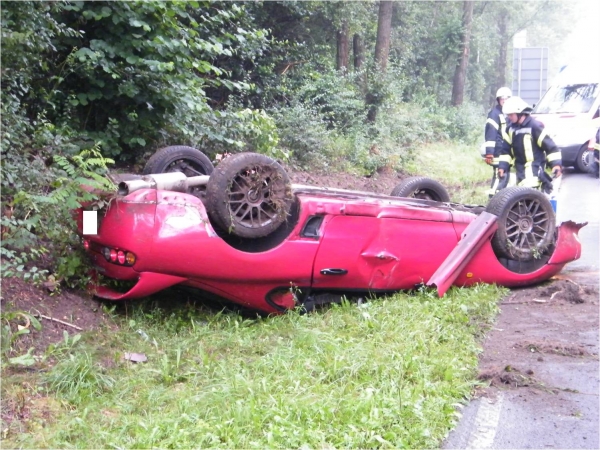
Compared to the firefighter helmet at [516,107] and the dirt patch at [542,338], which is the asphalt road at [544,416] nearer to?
the dirt patch at [542,338]

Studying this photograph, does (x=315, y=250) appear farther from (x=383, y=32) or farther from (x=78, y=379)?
(x=383, y=32)

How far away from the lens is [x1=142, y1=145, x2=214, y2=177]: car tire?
20.3 feet

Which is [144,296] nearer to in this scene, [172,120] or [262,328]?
[262,328]

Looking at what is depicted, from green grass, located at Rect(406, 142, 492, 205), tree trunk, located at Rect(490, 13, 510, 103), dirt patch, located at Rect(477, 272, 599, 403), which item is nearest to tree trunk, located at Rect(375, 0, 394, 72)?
green grass, located at Rect(406, 142, 492, 205)

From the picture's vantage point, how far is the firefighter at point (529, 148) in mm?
8086

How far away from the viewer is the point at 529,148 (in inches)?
323

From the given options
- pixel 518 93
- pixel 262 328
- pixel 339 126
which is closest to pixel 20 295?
pixel 262 328

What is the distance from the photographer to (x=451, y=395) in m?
3.94

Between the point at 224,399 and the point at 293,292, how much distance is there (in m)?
1.93

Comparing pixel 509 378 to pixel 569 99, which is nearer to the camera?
pixel 509 378

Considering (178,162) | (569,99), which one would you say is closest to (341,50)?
(569,99)

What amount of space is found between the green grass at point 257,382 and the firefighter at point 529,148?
10.8ft

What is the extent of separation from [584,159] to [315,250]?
11412 mm

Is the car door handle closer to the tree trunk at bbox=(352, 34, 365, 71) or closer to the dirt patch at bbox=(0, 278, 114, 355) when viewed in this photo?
the dirt patch at bbox=(0, 278, 114, 355)
